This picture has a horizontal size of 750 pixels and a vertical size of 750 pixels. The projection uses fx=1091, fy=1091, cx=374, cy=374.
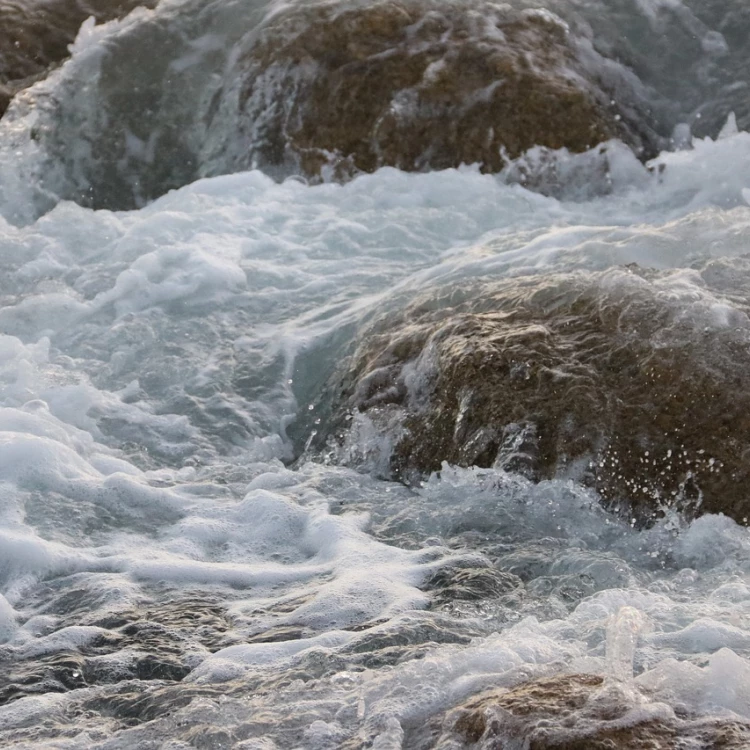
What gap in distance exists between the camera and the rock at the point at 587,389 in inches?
165

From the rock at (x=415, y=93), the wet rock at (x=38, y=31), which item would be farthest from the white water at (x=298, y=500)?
the wet rock at (x=38, y=31)

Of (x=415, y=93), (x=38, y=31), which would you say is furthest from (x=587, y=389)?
(x=38, y=31)

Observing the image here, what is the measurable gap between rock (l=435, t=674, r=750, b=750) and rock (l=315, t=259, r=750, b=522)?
1574mm

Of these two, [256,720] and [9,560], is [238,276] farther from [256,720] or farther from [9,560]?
[256,720]

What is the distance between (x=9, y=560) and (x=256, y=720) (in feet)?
4.75

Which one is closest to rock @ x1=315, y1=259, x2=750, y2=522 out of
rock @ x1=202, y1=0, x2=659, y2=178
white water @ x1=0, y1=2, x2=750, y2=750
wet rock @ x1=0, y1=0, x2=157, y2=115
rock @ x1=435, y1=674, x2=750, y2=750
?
white water @ x1=0, y1=2, x2=750, y2=750

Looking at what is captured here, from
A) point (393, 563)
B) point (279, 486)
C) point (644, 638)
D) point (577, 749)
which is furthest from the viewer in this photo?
point (279, 486)

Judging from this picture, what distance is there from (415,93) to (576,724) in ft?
20.5

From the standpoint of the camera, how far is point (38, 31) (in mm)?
9469

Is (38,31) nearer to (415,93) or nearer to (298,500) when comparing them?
(415,93)

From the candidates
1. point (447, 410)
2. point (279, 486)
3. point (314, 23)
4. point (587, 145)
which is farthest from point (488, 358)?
point (314, 23)

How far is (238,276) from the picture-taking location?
6605mm

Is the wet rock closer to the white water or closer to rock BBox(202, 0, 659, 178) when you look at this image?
rock BBox(202, 0, 659, 178)

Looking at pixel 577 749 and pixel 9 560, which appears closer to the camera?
pixel 577 749
